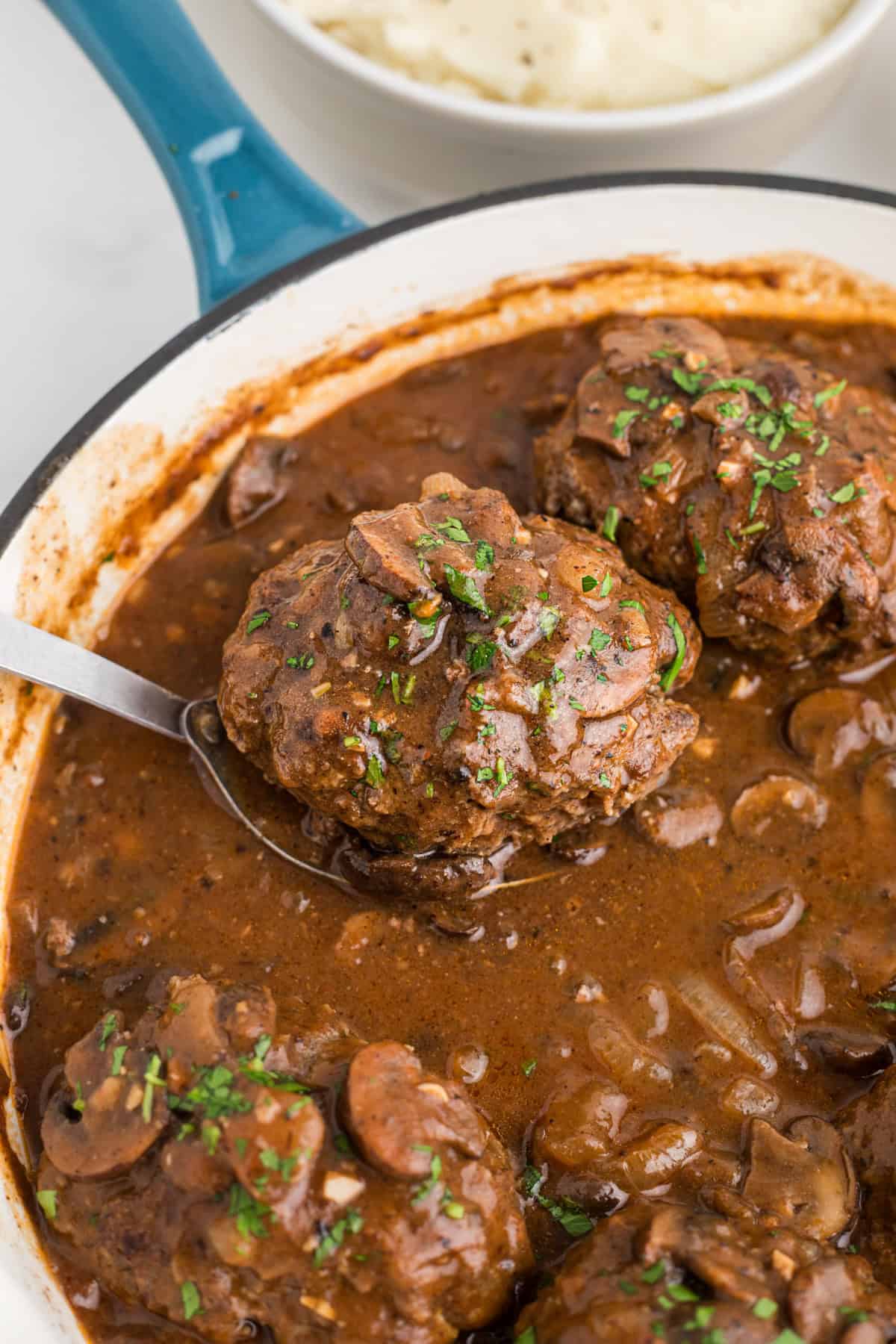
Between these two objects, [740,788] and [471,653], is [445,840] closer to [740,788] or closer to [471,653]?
[471,653]

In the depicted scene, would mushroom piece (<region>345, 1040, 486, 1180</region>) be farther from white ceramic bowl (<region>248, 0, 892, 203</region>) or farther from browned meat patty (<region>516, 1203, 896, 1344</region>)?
white ceramic bowl (<region>248, 0, 892, 203</region>)

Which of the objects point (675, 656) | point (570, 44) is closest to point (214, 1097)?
point (675, 656)

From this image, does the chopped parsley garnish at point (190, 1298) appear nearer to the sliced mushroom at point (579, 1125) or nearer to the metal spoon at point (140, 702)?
the sliced mushroom at point (579, 1125)

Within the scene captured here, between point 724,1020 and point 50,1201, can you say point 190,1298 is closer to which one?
point 50,1201

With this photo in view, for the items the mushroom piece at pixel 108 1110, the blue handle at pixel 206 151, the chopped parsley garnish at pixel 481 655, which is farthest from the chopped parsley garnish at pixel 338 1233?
the blue handle at pixel 206 151

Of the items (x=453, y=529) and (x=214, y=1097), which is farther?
(x=453, y=529)
